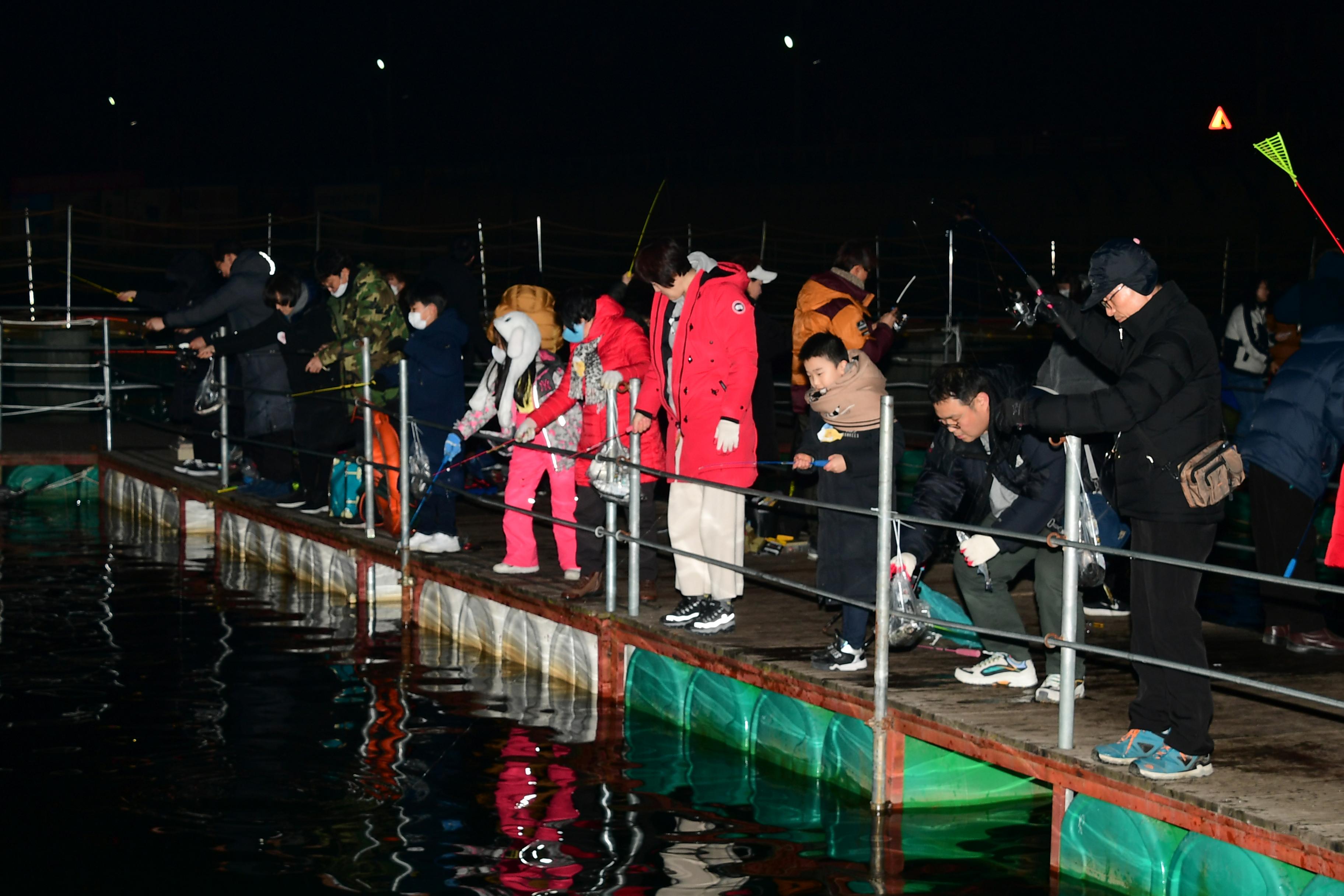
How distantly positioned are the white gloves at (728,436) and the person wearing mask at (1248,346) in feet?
16.0

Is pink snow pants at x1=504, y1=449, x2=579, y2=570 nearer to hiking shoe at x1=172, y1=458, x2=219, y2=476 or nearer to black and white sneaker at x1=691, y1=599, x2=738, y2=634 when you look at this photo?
black and white sneaker at x1=691, y1=599, x2=738, y2=634

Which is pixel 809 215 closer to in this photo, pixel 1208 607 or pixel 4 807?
pixel 1208 607

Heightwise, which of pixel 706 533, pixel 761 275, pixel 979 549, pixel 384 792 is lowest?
pixel 384 792

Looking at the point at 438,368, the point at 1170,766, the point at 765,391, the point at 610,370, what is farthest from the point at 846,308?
the point at 1170,766

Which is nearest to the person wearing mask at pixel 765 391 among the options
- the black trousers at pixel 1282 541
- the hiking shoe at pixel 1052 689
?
the black trousers at pixel 1282 541

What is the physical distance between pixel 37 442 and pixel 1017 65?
1084 inches

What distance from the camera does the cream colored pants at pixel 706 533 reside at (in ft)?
22.2

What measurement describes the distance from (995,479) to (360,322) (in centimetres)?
461

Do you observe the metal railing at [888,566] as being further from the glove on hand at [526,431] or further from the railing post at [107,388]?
the railing post at [107,388]

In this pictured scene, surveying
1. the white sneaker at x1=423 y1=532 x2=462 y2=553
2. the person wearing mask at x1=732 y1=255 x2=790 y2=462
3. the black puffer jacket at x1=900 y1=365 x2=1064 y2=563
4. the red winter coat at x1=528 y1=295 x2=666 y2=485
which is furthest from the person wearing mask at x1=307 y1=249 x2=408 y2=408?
the black puffer jacket at x1=900 y1=365 x2=1064 y2=563

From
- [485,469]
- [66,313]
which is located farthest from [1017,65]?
[485,469]

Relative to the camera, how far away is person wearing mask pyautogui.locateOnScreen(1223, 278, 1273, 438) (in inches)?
402

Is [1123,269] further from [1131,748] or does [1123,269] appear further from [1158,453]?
[1131,748]

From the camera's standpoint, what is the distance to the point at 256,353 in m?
10.6
